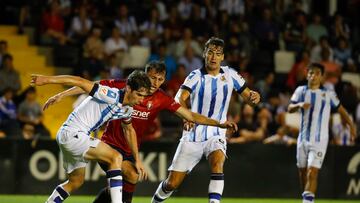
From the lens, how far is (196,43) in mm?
18875

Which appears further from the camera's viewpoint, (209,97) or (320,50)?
(320,50)

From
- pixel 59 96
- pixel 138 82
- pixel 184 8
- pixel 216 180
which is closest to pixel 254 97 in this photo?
pixel 216 180

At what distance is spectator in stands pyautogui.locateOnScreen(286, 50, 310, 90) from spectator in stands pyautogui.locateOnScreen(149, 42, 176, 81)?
2.38 m

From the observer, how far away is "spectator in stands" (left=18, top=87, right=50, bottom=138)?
51.5 ft

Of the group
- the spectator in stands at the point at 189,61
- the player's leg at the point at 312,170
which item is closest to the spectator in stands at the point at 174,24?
the spectator in stands at the point at 189,61

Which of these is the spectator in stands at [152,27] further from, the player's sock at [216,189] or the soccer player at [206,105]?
the player's sock at [216,189]

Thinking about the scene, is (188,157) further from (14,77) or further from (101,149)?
(14,77)

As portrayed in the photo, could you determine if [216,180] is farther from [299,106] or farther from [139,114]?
[299,106]

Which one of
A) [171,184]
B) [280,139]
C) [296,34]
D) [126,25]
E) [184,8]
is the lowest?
[280,139]

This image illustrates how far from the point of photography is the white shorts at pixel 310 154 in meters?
12.5

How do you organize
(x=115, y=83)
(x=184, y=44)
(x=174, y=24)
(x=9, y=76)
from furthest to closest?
1. (x=174, y=24)
2. (x=184, y=44)
3. (x=9, y=76)
4. (x=115, y=83)

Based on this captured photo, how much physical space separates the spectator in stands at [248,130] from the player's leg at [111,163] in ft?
22.5

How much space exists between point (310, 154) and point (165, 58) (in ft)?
19.6

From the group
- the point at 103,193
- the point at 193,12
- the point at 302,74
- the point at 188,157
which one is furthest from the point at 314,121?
the point at 193,12
